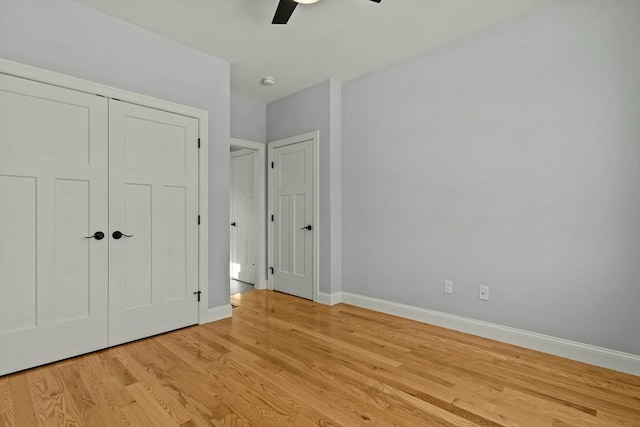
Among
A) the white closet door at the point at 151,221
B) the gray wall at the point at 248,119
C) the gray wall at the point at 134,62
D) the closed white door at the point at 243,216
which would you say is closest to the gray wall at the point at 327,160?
the gray wall at the point at 248,119

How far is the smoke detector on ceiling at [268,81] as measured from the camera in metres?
4.03

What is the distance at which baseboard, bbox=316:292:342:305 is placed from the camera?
13.3 ft

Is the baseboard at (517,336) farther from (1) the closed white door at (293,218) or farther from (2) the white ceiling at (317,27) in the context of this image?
(2) the white ceiling at (317,27)

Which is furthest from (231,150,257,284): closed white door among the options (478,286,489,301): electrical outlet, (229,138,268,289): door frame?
(478,286,489,301): electrical outlet

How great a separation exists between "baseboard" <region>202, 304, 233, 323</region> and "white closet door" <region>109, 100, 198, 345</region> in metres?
0.14

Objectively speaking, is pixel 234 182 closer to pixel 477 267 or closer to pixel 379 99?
pixel 379 99

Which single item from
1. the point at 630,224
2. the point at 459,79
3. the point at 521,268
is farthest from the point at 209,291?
the point at 630,224

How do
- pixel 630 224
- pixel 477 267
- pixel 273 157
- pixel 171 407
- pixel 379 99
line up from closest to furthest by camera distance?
1. pixel 171 407
2. pixel 630 224
3. pixel 477 267
4. pixel 379 99
5. pixel 273 157

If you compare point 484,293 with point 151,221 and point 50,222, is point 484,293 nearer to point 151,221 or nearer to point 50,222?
point 151,221

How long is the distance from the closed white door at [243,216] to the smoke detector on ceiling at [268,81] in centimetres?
118

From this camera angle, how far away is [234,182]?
5500mm

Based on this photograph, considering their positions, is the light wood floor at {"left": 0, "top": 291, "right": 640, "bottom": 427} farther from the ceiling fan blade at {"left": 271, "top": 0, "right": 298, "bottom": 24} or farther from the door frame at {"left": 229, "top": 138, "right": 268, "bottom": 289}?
the ceiling fan blade at {"left": 271, "top": 0, "right": 298, "bottom": 24}

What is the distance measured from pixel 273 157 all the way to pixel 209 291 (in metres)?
2.16

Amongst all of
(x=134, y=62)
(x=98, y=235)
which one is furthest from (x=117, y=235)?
(x=134, y=62)
